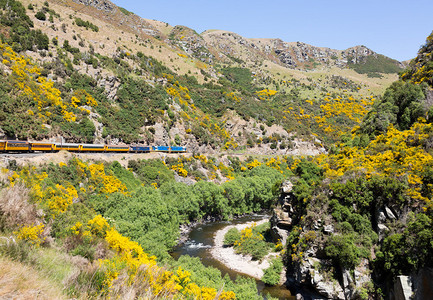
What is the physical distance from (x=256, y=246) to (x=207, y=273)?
52.9ft

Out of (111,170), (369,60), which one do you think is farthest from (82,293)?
(369,60)

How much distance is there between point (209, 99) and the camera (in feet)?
310

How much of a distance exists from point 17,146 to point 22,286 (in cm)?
3581

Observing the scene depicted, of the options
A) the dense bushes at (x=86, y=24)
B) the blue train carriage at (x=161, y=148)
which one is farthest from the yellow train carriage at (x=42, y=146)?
the dense bushes at (x=86, y=24)

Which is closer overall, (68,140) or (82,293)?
(82,293)

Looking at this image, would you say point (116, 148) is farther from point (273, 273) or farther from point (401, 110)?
point (401, 110)

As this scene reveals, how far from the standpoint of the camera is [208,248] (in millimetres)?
37438

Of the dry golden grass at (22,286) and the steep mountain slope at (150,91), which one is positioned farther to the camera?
the steep mountain slope at (150,91)

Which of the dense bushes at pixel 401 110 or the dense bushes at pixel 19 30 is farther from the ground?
the dense bushes at pixel 19 30

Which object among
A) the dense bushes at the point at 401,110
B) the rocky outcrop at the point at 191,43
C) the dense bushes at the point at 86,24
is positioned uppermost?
the rocky outcrop at the point at 191,43

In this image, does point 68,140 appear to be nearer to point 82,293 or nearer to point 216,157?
point 216,157

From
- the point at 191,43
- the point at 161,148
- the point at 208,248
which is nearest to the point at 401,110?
the point at 208,248

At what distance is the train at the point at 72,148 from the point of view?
31234 mm

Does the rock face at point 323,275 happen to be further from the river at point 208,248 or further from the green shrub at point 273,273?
the river at point 208,248
